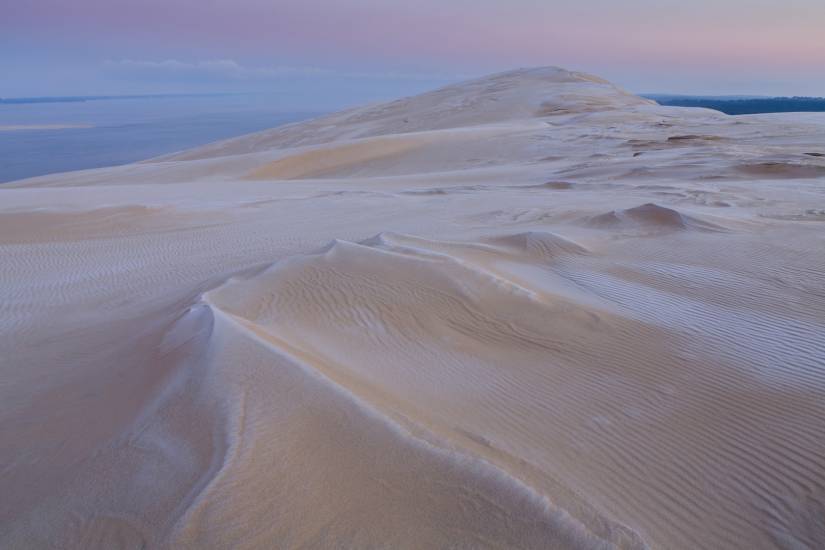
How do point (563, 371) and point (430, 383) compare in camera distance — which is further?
point (563, 371)

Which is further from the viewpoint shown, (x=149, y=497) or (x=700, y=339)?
(x=700, y=339)

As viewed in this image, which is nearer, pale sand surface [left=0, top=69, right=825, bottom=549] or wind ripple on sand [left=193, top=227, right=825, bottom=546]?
pale sand surface [left=0, top=69, right=825, bottom=549]

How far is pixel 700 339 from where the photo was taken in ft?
10.4

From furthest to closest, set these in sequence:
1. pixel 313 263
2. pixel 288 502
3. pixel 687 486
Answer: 1. pixel 313 263
2. pixel 687 486
3. pixel 288 502

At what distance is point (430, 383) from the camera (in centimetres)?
272

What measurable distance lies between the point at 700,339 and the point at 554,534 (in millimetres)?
1898

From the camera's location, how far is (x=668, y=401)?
2562 millimetres

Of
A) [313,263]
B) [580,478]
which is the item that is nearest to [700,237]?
[313,263]

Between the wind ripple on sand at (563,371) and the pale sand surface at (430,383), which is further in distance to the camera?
the wind ripple on sand at (563,371)

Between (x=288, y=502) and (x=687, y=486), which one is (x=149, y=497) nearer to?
(x=288, y=502)

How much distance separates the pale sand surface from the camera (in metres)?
1.84

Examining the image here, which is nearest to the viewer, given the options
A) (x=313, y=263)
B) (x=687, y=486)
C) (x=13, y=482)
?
(x=687, y=486)

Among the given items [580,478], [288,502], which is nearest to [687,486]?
[580,478]

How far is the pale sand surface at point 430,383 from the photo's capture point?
1836 millimetres
